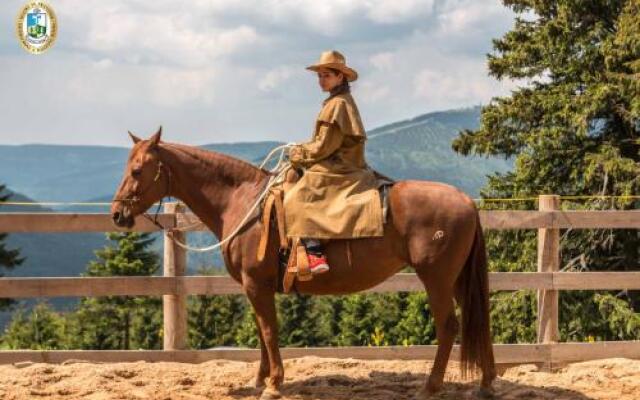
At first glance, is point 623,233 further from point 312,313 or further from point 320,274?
point 312,313

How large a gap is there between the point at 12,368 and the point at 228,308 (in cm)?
3772

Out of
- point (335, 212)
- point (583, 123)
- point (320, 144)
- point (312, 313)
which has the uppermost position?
point (583, 123)

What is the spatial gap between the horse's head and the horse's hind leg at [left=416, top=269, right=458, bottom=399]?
218 cm

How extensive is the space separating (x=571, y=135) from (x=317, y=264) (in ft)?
50.6

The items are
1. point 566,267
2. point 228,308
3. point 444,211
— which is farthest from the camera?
point 228,308

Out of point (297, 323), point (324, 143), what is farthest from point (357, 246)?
point (297, 323)

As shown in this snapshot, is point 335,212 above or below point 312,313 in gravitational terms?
above

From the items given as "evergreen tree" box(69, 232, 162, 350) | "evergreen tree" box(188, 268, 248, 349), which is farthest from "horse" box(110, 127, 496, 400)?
"evergreen tree" box(69, 232, 162, 350)

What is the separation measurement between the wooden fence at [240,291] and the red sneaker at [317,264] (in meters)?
1.31

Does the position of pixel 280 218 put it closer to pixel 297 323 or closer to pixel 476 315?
pixel 476 315

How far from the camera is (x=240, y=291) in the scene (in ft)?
25.3

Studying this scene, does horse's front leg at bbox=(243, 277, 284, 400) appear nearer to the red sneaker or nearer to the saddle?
the saddle

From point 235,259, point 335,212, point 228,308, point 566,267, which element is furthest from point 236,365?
point 228,308

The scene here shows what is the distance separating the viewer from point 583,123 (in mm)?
18969
